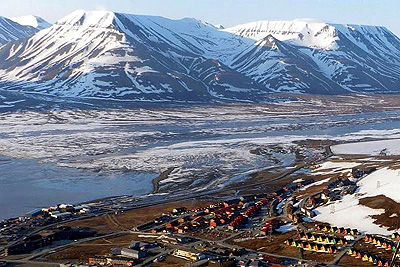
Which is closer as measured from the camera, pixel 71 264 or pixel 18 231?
pixel 71 264

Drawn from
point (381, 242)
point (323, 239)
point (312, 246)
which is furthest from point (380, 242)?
point (312, 246)

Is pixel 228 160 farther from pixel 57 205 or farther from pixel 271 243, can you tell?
pixel 271 243

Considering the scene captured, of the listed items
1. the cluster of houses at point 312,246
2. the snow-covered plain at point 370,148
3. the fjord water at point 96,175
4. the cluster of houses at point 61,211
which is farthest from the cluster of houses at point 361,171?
the cluster of houses at point 61,211

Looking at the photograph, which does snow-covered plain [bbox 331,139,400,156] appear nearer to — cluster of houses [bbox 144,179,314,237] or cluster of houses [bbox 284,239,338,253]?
cluster of houses [bbox 144,179,314,237]

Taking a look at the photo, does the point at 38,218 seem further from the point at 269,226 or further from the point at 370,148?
the point at 370,148

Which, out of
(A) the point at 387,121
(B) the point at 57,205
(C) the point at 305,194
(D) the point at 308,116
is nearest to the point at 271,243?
(C) the point at 305,194

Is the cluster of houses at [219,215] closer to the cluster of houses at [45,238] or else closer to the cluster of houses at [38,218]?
the cluster of houses at [45,238]
